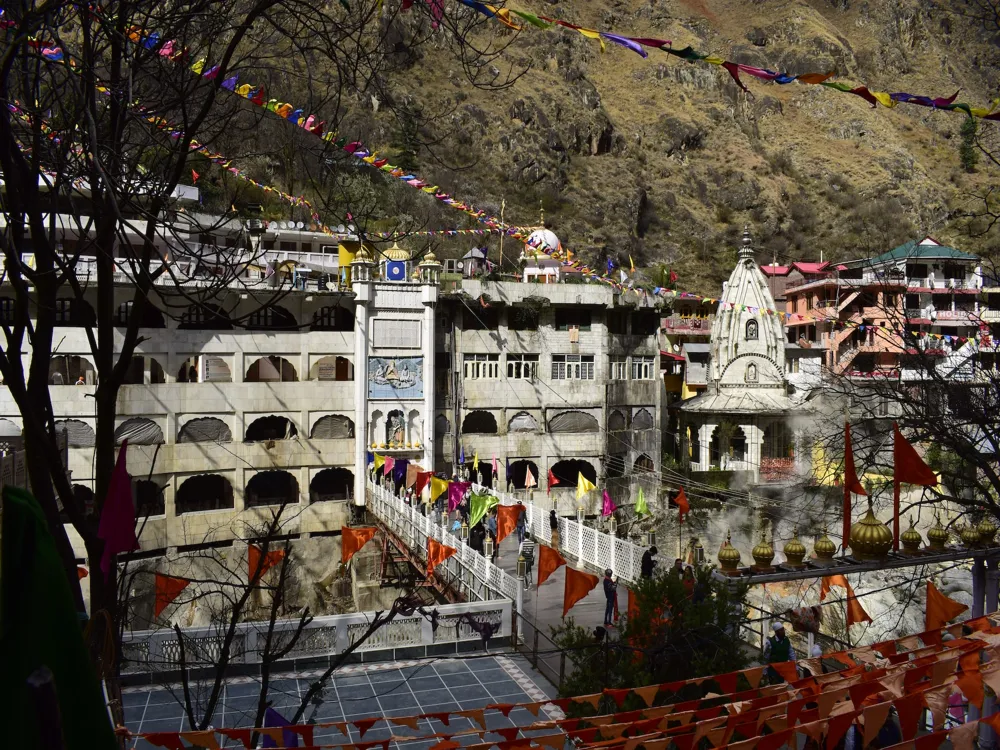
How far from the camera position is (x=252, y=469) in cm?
3188

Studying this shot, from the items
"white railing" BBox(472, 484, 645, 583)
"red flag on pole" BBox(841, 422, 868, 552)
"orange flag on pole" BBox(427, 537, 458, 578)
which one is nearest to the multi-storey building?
"orange flag on pole" BBox(427, 537, 458, 578)

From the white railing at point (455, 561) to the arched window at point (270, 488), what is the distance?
6.43m

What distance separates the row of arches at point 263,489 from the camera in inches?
1277

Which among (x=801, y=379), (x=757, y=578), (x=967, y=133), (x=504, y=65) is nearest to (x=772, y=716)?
(x=757, y=578)

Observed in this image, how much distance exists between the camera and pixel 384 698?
12.0 m

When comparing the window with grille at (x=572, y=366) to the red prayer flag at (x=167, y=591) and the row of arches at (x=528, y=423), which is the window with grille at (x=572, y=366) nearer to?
the row of arches at (x=528, y=423)

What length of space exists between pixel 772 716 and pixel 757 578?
134 inches

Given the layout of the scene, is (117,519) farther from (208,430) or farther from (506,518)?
(208,430)

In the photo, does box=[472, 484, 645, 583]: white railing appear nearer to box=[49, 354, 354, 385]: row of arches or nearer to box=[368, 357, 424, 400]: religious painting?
box=[368, 357, 424, 400]: religious painting

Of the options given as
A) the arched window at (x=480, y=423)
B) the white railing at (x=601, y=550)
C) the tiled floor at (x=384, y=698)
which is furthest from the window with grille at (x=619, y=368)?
the tiled floor at (x=384, y=698)

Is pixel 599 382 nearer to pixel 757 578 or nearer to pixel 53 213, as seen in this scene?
pixel 757 578

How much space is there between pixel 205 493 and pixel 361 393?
746cm

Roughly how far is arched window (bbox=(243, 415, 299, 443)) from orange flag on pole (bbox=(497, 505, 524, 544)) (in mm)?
16310

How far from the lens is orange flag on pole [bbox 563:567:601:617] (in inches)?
541
